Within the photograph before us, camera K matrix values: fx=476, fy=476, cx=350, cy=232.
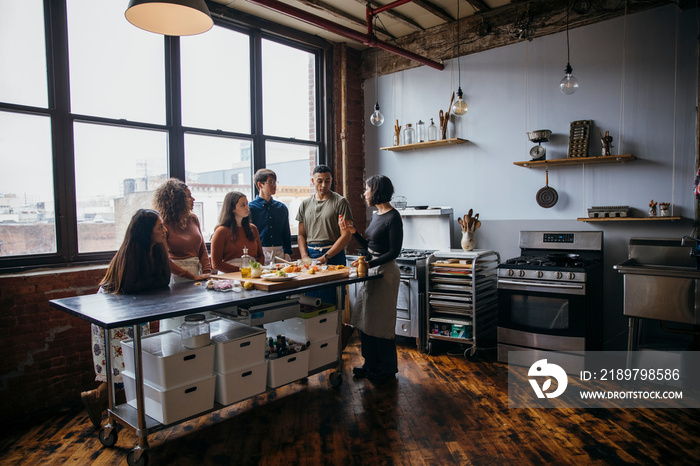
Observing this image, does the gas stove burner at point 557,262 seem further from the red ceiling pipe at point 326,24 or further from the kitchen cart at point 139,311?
the red ceiling pipe at point 326,24

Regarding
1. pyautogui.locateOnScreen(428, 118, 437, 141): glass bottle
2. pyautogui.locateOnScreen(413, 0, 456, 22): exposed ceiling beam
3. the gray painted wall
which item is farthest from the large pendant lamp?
the gray painted wall

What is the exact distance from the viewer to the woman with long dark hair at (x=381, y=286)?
374cm

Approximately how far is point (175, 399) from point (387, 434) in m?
1.29

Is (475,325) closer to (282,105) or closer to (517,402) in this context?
(517,402)

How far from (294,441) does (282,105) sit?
3.84 meters

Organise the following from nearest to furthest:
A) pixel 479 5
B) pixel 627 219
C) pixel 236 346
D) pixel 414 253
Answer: pixel 236 346 < pixel 627 219 < pixel 479 5 < pixel 414 253

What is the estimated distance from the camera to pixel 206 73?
15.6 feet

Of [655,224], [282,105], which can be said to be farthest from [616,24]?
[282,105]

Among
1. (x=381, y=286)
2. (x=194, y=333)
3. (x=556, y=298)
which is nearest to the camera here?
(x=194, y=333)

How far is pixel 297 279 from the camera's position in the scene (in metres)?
3.22

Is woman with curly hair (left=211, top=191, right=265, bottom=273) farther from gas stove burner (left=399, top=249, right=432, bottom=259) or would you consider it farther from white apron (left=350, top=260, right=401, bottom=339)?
gas stove burner (left=399, top=249, right=432, bottom=259)

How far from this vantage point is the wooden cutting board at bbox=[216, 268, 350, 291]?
9.91 feet

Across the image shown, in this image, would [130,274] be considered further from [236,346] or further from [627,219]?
[627,219]

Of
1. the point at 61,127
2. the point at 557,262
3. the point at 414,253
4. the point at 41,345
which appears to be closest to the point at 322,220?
the point at 414,253
